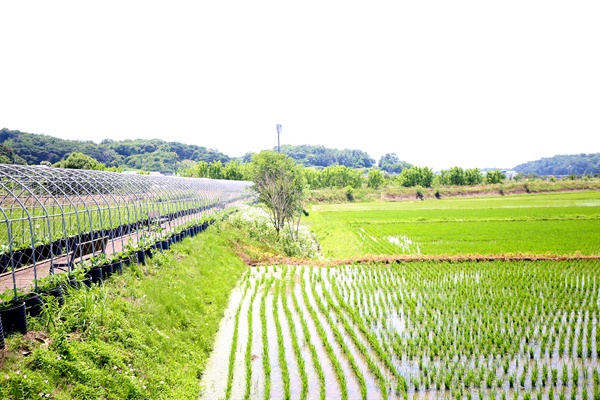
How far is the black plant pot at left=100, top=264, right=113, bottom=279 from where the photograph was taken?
10.6 metres

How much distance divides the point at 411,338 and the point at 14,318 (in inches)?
345

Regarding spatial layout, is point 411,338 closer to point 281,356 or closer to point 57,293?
Answer: point 281,356

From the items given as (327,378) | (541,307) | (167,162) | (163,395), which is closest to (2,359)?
(163,395)

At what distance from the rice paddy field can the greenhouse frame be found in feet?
13.8

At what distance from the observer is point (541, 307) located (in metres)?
Result: 13.3

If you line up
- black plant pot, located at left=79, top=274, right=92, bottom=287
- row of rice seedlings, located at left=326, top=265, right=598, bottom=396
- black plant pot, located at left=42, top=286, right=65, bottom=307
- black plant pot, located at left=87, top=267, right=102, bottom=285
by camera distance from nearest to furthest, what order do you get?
black plant pot, located at left=42, top=286, right=65, bottom=307 < black plant pot, located at left=79, top=274, right=92, bottom=287 < black plant pot, located at left=87, top=267, right=102, bottom=285 < row of rice seedlings, located at left=326, top=265, right=598, bottom=396

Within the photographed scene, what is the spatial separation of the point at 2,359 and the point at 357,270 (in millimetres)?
15063

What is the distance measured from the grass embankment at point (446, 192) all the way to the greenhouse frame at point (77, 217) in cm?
5367

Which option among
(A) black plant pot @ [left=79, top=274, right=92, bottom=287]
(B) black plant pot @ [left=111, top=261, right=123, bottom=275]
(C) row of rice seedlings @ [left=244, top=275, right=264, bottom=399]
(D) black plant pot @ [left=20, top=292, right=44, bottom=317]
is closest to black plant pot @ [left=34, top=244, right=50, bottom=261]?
(B) black plant pot @ [left=111, top=261, right=123, bottom=275]

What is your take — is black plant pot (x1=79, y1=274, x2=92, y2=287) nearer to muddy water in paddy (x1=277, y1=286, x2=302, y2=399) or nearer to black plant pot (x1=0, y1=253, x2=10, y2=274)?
black plant pot (x1=0, y1=253, x2=10, y2=274)

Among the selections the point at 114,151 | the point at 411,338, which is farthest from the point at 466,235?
the point at 114,151

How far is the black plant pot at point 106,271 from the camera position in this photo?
10.6 meters

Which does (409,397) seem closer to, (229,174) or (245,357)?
(245,357)

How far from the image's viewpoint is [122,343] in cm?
824
